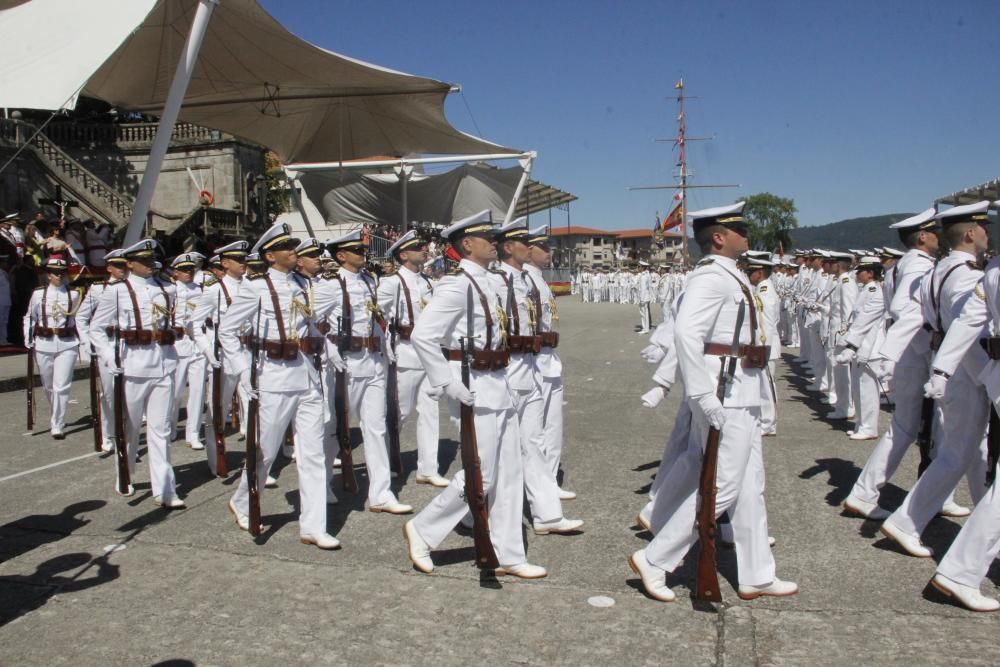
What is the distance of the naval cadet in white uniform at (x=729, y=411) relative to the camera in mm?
4391

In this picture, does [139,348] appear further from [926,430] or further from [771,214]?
[771,214]

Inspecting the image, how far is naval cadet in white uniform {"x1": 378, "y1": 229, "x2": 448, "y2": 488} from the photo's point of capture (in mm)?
7312

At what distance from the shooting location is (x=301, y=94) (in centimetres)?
1623

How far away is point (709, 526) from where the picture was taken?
14.2 feet

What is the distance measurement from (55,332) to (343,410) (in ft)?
17.2

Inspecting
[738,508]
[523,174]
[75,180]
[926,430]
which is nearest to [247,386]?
[738,508]

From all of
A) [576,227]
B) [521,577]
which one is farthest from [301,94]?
[576,227]

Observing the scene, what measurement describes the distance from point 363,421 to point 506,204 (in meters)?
10.6

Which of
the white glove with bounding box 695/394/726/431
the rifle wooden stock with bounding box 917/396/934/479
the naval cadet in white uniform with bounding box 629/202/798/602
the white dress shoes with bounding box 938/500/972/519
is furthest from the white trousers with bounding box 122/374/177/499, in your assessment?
the white dress shoes with bounding box 938/500/972/519

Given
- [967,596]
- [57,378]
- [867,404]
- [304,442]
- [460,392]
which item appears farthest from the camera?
[57,378]

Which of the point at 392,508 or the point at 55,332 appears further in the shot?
the point at 55,332

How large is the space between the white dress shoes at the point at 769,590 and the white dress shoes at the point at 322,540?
2.60 meters

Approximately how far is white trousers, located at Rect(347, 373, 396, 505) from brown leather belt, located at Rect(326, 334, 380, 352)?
0.23 metres

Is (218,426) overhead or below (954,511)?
overhead
